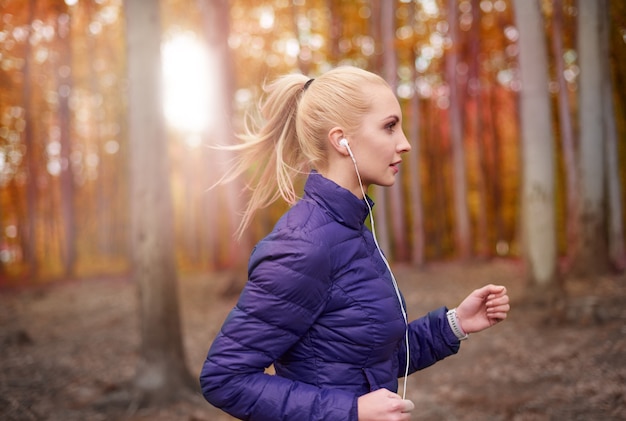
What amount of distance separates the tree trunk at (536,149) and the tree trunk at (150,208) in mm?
5325

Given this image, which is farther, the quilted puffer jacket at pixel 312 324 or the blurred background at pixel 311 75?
the blurred background at pixel 311 75

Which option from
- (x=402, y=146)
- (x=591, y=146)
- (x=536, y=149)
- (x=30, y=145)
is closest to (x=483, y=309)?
(x=402, y=146)

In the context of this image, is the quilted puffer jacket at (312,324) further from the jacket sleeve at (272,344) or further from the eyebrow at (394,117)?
the eyebrow at (394,117)

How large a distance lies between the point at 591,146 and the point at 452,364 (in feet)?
17.4

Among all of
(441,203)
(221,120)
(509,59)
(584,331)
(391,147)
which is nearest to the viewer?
(391,147)

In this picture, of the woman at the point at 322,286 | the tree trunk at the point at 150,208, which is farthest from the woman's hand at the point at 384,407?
the tree trunk at the point at 150,208

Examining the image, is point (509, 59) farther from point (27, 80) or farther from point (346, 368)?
point (346, 368)

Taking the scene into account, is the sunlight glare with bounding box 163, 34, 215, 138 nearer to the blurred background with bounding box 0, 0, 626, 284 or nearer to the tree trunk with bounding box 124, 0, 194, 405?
the blurred background with bounding box 0, 0, 626, 284

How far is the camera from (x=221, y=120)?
496 inches

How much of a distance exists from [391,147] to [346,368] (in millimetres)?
735

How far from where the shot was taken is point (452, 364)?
7.26m

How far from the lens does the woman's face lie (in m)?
1.96

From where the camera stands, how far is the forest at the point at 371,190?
6.02 meters

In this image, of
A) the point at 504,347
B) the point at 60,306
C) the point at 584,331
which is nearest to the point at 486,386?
the point at 504,347
